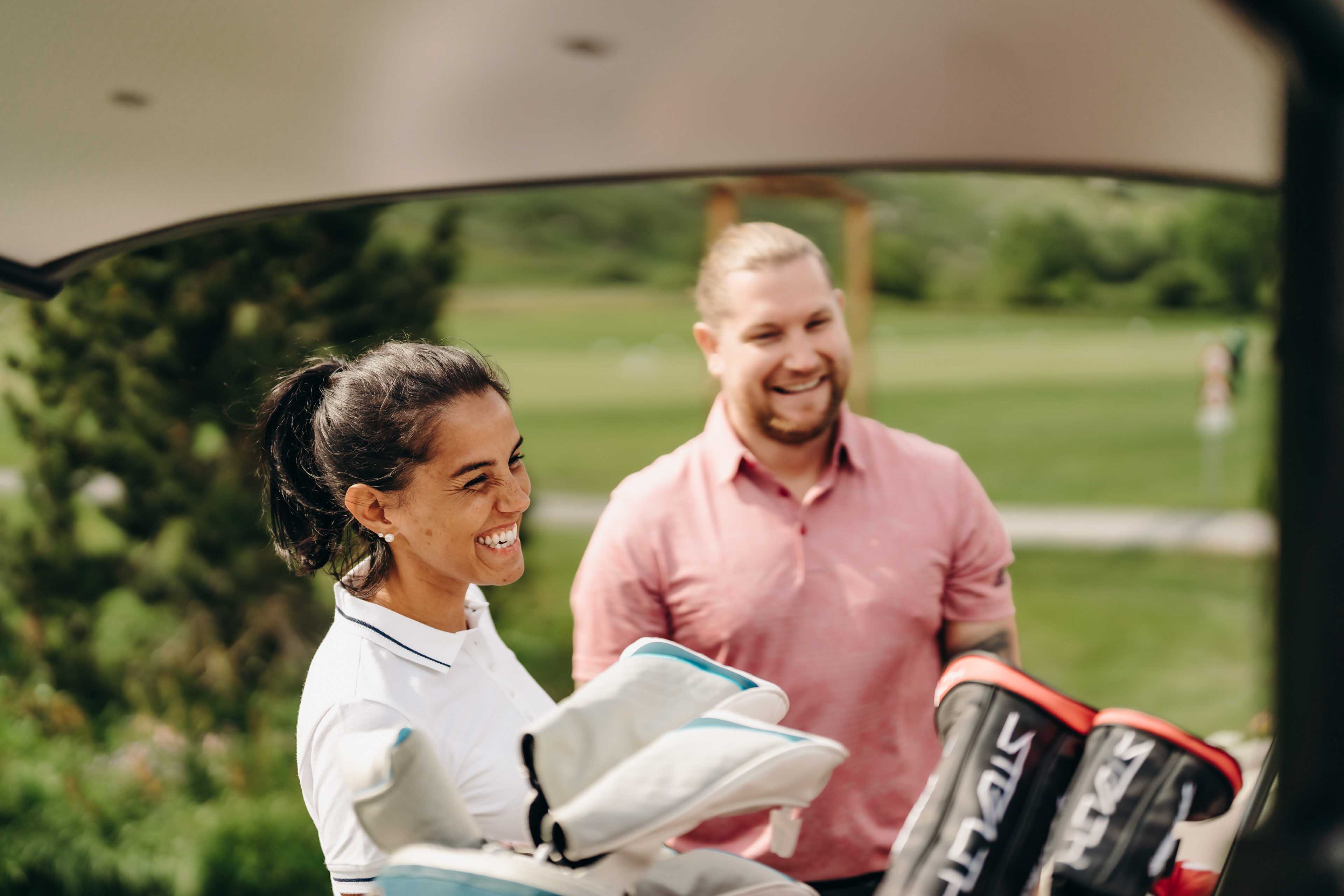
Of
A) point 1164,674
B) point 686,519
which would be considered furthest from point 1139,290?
point 686,519

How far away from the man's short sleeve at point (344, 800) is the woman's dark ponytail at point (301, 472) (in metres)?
0.27

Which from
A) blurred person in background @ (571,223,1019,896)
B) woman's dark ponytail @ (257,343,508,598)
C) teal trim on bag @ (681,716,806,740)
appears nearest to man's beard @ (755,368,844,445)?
blurred person in background @ (571,223,1019,896)

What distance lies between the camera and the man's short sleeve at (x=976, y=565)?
1.66 metres

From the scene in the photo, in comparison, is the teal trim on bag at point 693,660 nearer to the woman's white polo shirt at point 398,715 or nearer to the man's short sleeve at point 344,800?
the woman's white polo shirt at point 398,715

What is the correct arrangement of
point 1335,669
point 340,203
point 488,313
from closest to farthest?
1. point 1335,669
2. point 340,203
3. point 488,313

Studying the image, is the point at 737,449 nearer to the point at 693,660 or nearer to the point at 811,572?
the point at 811,572

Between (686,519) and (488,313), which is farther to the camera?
(488,313)

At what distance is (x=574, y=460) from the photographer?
9.19 metres

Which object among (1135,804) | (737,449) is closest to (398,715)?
(1135,804)

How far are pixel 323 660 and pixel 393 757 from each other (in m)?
0.35

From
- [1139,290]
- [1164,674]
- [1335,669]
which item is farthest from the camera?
[1139,290]

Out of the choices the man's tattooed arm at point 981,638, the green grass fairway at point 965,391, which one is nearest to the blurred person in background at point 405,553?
the man's tattooed arm at point 981,638

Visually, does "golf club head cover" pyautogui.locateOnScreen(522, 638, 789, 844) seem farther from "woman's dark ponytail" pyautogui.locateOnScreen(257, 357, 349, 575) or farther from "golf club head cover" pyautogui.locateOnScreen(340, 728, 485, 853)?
"woman's dark ponytail" pyautogui.locateOnScreen(257, 357, 349, 575)

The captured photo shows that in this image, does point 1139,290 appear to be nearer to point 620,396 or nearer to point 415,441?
point 620,396
